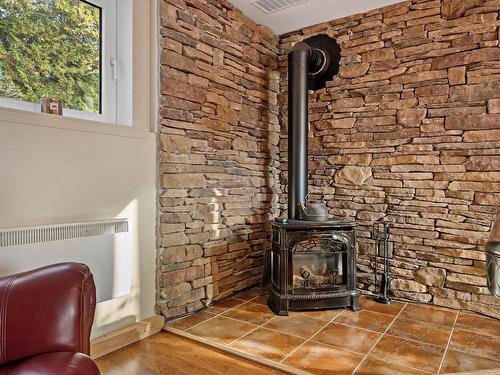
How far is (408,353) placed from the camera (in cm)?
201

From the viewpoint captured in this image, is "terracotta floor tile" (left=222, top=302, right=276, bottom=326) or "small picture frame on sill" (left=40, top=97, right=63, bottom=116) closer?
"small picture frame on sill" (left=40, top=97, right=63, bottom=116)

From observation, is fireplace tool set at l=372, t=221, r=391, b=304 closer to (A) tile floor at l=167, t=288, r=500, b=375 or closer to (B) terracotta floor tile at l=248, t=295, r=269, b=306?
(A) tile floor at l=167, t=288, r=500, b=375

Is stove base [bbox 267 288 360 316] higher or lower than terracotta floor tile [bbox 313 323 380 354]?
higher

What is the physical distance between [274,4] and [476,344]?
113 inches

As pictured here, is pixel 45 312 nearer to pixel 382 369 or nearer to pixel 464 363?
Answer: pixel 382 369

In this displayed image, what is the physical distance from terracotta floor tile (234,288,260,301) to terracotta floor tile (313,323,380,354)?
0.82 metres

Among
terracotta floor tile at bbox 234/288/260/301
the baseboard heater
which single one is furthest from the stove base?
the baseboard heater

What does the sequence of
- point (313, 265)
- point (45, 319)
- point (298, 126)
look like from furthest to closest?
1. point (298, 126)
2. point (313, 265)
3. point (45, 319)

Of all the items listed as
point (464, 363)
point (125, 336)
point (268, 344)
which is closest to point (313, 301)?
point (268, 344)

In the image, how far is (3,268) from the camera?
1.64 m

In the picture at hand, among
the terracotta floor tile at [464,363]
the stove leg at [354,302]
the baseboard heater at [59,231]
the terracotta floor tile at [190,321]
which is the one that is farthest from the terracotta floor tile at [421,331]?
the baseboard heater at [59,231]

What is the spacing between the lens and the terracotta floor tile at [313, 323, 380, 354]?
6.86 ft

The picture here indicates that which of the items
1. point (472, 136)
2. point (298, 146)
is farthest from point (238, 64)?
point (472, 136)

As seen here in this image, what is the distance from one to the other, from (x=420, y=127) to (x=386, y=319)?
1550 mm
